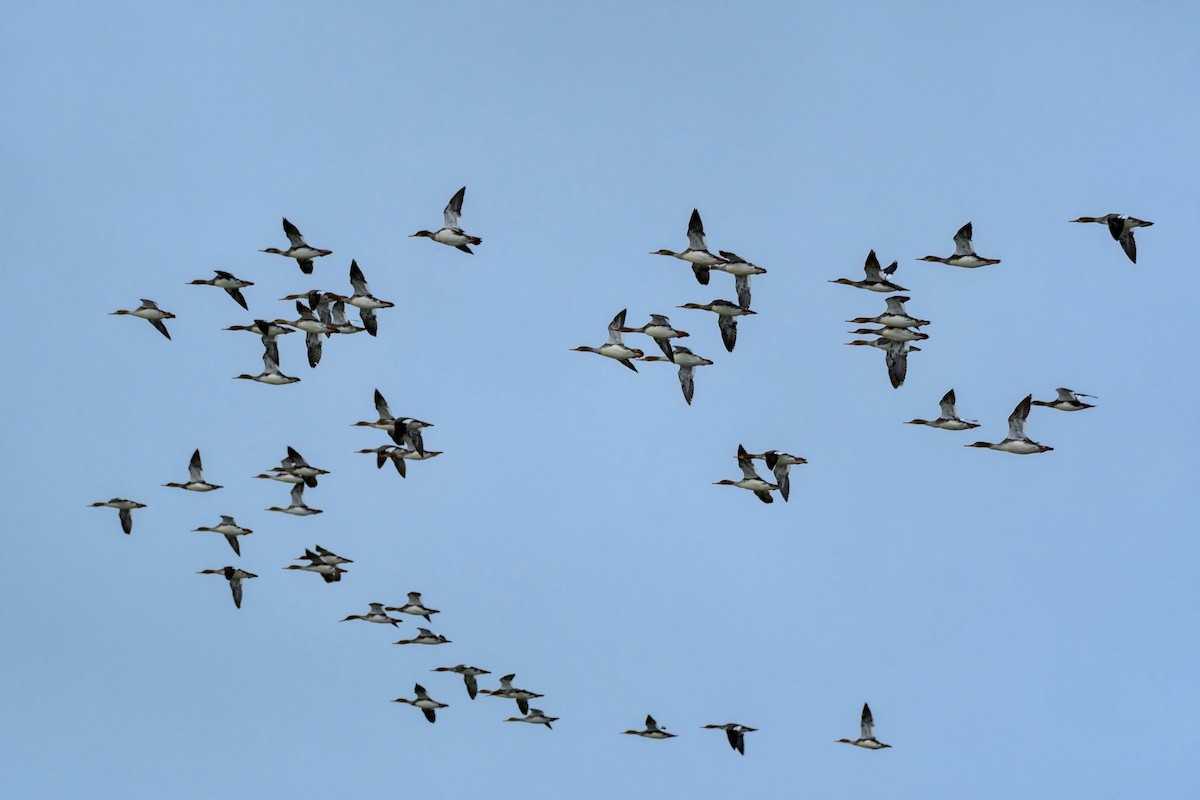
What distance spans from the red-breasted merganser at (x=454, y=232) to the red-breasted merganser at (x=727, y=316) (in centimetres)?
649

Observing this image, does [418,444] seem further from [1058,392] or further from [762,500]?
[1058,392]

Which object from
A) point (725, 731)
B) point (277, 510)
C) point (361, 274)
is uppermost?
point (361, 274)

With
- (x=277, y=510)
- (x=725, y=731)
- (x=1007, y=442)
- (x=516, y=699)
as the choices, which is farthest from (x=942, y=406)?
(x=277, y=510)

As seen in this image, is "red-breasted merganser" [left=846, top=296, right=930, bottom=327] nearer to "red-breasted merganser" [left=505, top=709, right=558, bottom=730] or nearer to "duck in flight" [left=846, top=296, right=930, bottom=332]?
"duck in flight" [left=846, top=296, right=930, bottom=332]

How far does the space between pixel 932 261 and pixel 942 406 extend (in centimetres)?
419

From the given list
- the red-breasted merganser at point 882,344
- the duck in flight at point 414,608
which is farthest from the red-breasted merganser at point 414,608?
the red-breasted merganser at point 882,344

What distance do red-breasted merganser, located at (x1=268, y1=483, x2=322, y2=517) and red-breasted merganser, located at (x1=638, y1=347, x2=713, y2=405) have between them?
1349 cm

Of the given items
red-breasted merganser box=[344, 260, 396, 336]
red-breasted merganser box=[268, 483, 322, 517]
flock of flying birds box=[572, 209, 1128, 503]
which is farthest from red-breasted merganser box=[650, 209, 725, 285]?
red-breasted merganser box=[268, 483, 322, 517]

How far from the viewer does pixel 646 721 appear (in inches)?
2598

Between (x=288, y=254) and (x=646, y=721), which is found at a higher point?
(x=288, y=254)

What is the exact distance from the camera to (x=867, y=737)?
63.5 metres

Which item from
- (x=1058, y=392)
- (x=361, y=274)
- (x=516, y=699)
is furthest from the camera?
(x=516, y=699)

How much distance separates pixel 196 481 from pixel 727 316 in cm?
1738

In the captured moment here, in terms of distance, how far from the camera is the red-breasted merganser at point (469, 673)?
222 ft
